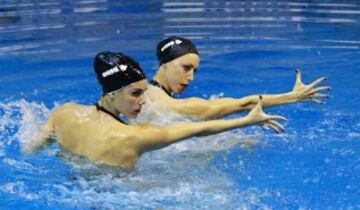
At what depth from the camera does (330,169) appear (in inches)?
234

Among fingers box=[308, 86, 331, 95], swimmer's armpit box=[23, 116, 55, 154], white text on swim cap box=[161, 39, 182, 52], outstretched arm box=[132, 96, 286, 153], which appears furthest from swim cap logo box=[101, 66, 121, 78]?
fingers box=[308, 86, 331, 95]

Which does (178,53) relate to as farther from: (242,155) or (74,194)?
(74,194)

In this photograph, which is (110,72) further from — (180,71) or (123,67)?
(180,71)

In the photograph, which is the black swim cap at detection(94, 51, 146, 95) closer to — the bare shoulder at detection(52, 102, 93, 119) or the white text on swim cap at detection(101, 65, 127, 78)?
the white text on swim cap at detection(101, 65, 127, 78)

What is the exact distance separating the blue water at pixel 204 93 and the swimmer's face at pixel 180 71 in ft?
1.76

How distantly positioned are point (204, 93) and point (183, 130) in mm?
3572

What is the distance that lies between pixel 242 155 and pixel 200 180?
0.80 m

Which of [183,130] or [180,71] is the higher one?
[180,71]

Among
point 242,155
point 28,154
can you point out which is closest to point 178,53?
point 242,155

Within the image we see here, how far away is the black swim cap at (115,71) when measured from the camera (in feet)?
16.2

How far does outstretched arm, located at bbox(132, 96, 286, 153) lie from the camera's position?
4750mm

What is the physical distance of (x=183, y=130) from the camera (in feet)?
15.7

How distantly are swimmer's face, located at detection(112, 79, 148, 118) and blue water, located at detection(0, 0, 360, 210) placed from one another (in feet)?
1.46

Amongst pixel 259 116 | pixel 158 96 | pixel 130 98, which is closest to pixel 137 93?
pixel 130 98
